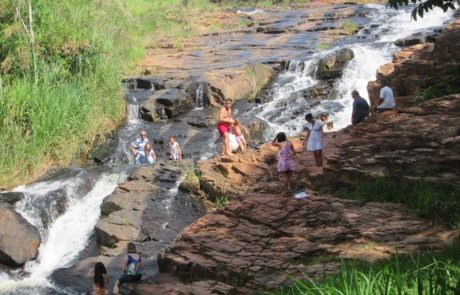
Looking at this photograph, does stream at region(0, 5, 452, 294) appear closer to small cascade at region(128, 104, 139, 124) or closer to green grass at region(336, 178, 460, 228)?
small cascade at region(128, 104, 139, 124)

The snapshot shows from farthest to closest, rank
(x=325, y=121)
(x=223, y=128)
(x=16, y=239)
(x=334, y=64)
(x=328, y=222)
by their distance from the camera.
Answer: (x=334, y=64) → (x=325, y=121) → (x=223, y=128) → (x=16, y=239) → (x=328, y=222)

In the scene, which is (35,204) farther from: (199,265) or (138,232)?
(199,265)

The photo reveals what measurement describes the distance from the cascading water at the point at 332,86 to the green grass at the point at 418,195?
301 inches

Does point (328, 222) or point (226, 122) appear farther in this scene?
point (226, 122)

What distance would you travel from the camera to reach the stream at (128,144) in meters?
11.3

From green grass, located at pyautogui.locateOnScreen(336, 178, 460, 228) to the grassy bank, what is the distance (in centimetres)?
880

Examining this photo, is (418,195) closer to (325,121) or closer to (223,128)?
(223,128)

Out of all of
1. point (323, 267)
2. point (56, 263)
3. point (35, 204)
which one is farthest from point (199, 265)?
point (35, 204)

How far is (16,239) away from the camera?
11203 millimetres

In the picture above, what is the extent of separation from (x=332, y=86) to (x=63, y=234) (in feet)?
33.4

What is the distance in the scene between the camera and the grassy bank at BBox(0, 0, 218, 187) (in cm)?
1505

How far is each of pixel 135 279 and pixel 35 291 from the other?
2.91 m

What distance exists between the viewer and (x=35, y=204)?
40.9 feet

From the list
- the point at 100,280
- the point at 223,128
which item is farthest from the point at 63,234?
the point at 100,280
